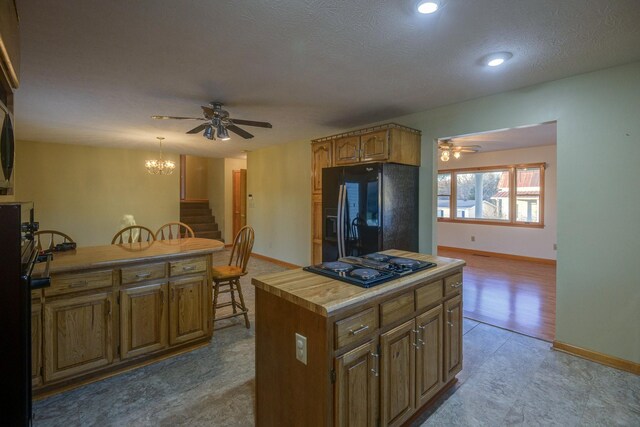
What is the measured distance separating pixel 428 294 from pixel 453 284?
1.13ft

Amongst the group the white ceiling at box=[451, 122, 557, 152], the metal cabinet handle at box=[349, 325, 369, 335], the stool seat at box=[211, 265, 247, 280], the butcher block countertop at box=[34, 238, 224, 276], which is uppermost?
the white ceiling at box=[451, 122, 557, 152]

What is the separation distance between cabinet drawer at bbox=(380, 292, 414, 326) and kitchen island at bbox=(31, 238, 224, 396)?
1.74 m

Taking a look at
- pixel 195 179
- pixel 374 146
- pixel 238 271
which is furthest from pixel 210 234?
pixel 374 146

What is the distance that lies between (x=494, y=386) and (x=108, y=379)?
283 cm

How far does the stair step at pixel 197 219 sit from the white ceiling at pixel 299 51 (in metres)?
4.84

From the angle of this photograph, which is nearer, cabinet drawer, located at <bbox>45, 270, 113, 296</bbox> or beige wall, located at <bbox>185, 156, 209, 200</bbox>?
cabinet drawer, located at <bbox>45, 270, 113, 296</bbox>

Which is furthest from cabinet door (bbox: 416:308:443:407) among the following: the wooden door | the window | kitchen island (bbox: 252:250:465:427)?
the wooden door

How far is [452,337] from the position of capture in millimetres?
2064

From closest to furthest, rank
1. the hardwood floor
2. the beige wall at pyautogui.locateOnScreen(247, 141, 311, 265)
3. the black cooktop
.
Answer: the black cooktop → the hardwood floor → the beige wall at pyautogui.locateOnScreen(247, 141, 311, 265)

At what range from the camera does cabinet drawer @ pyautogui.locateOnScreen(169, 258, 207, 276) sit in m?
2.50

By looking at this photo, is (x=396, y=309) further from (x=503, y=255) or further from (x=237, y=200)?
(x=237, y=200)

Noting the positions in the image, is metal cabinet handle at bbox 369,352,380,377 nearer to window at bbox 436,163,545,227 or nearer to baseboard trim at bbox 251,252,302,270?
baseboard trim at bbox 251,252,302,270

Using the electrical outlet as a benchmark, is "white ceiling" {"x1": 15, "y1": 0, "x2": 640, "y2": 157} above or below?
above

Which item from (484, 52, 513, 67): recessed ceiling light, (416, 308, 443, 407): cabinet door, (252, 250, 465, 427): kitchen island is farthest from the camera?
(484, 52, 513, 67): recessed ceiling light
